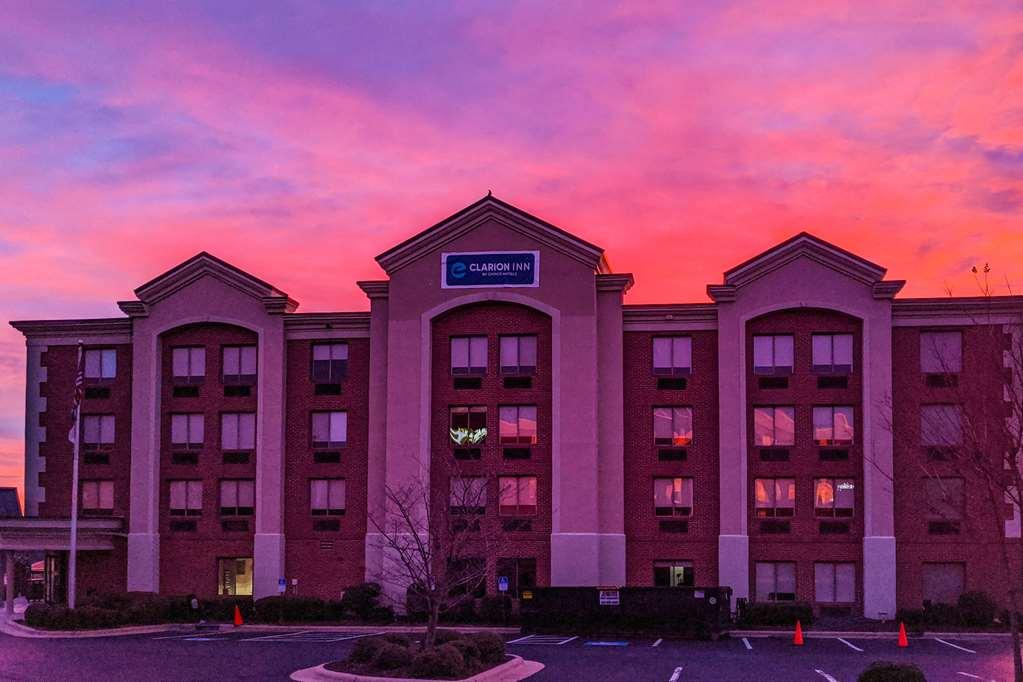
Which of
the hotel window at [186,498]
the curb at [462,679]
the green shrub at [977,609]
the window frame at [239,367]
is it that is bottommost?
the green shrub at [977,609]

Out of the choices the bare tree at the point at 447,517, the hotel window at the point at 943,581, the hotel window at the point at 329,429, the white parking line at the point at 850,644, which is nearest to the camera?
the white parking line at the point at 850,644

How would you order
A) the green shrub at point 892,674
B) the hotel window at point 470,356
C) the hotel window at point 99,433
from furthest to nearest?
the hotel window at point 99,433 < the hotel window at point 470,356 < the green shrub at point 892,674

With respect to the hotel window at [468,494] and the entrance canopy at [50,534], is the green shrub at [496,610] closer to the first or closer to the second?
the hotel window at [468,494]

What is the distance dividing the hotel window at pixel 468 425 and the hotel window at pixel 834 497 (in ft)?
47.4

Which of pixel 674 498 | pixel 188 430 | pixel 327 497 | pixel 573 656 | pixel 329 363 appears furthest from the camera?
pixel 188 430

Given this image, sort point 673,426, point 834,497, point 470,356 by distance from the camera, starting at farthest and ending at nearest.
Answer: point 470,356, point 673,426, point 834,497

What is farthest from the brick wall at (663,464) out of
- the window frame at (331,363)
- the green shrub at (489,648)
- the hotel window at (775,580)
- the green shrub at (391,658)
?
the green shrub at (391,658)

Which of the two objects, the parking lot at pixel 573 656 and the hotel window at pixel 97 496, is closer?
the parking lot at pixel 573 656

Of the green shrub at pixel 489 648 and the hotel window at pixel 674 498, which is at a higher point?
the hotel window at pixel 674 498

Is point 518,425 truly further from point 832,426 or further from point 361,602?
point 832,426

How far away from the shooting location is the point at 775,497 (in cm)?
5347

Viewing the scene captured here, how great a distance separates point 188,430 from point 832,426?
29131mm

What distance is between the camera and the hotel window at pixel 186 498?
57.8 m

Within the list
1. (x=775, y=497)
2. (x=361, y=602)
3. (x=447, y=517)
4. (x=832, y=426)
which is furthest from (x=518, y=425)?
(x=832, y=426)
